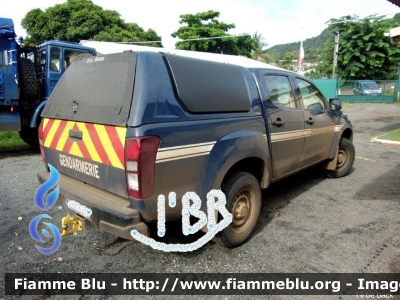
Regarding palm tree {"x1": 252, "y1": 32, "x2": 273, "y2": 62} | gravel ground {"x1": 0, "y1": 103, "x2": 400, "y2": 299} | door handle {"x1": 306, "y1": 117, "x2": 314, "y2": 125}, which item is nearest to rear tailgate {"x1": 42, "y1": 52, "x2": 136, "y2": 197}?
gravel ground {"x1": 0, "y1": 103, "x2": 400, "y2": 299}

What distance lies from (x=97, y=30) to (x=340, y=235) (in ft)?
75.7

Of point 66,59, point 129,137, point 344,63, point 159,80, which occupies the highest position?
point 344,63

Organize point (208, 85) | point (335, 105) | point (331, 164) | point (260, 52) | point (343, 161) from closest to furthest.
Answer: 1. point (208, 85)
2. point (335, 105)
3. point (331, 164)
4. point (343, 161)
5. point (260, 52)

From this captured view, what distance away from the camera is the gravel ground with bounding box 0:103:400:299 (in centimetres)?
279

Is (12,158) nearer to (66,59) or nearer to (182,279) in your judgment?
(66,59)

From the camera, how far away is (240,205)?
123 inches

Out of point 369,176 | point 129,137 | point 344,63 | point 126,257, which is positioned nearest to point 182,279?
point 126,257

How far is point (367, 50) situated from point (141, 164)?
3065 cm

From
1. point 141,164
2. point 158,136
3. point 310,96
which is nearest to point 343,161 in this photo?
point 310,96

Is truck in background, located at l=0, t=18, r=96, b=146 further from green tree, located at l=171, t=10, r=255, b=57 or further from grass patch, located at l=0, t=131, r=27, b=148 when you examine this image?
green tree, located at l=171, t=10, r=255, b=57

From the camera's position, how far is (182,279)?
2625mm

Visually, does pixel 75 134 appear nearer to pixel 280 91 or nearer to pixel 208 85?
pixel 208 85

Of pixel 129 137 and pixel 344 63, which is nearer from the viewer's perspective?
pixel 129 137

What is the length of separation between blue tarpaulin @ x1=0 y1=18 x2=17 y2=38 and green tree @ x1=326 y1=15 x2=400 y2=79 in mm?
27255
